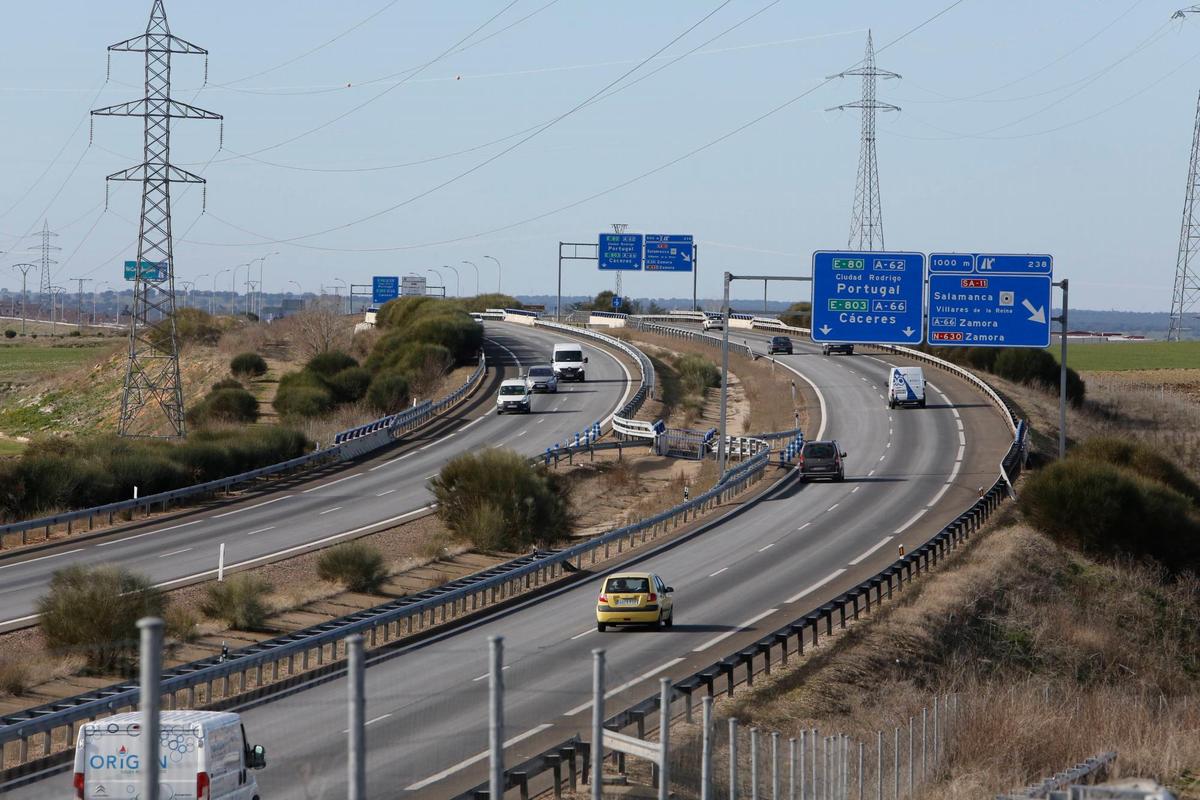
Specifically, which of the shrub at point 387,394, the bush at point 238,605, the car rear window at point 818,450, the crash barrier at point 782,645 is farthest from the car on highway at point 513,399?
the bush at point 238,605

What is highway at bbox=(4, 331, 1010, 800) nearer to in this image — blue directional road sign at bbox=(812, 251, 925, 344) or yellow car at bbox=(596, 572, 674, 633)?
yellow car at bbox=(596, 572, 674, 633)

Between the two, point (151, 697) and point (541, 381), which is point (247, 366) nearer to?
point (541, 381)

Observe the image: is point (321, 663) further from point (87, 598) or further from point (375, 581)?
point (375, 581)

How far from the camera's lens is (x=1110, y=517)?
4556cm

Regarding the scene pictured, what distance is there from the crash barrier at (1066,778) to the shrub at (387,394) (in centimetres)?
6232

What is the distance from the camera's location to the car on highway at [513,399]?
76812 mm

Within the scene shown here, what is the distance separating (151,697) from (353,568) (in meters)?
30.6

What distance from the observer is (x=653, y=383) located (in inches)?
3408

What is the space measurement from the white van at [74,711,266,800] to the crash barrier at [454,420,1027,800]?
2.09m

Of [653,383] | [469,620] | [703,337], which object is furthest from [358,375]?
[469,620]

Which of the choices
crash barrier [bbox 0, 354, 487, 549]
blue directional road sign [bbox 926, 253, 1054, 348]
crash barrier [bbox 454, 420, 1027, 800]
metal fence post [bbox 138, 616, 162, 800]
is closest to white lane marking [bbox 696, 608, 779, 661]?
crash barrier [bbox 454, 420, 1027, 800]

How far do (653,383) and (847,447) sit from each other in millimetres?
20682

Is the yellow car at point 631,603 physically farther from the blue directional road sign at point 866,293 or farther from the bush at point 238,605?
the blue directional road sign at point 866,293

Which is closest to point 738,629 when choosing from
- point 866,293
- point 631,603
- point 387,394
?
point 631,603
